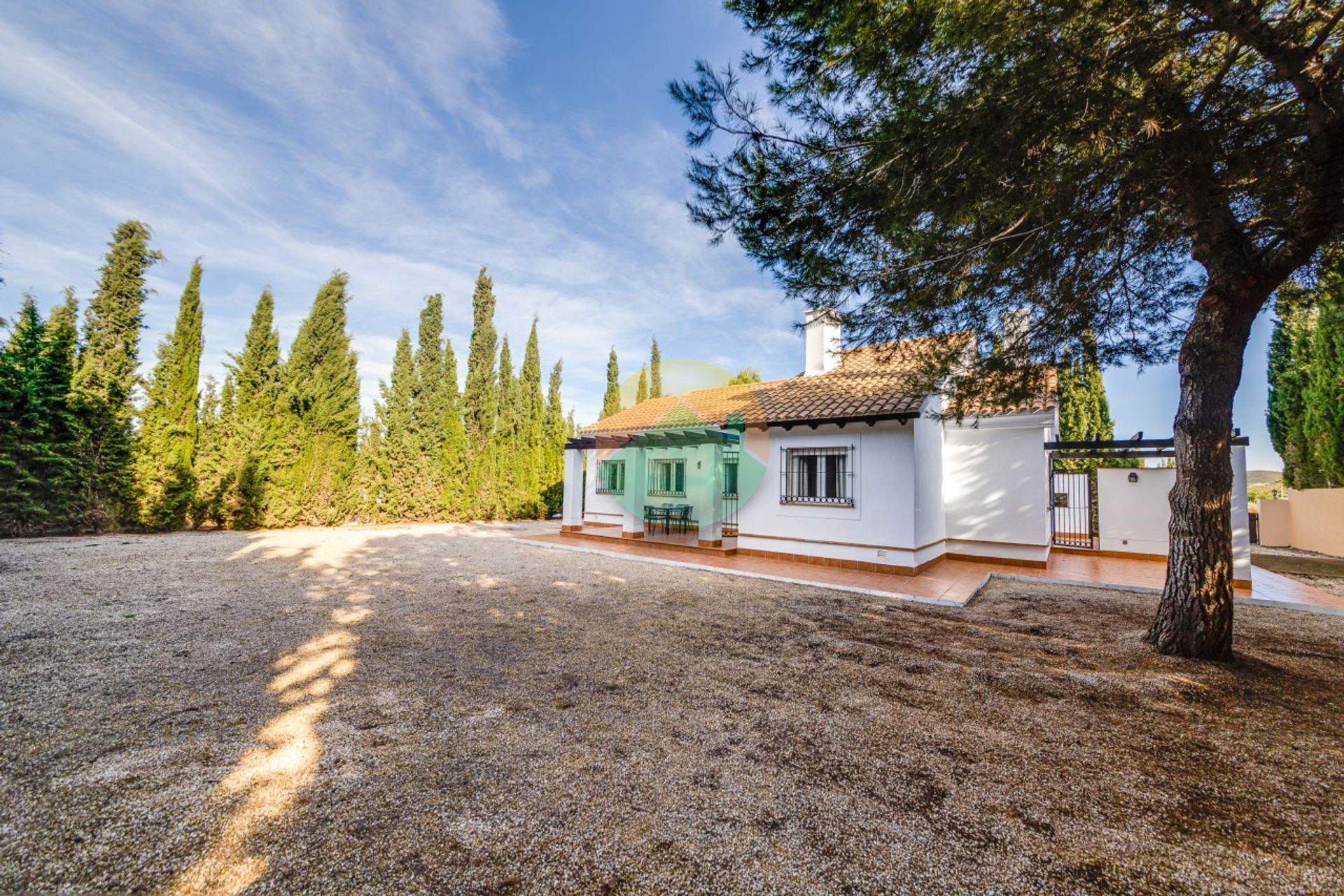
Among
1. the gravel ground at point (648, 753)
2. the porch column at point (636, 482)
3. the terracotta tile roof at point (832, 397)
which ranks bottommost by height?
the gravel ground at point (648, 753)

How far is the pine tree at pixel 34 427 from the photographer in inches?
401

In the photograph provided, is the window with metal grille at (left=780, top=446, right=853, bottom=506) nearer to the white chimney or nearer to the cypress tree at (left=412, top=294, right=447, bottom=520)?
the white chimney

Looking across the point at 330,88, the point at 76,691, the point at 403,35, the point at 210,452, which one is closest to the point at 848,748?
the point at 76,691

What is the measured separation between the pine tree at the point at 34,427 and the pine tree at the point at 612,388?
19613mm

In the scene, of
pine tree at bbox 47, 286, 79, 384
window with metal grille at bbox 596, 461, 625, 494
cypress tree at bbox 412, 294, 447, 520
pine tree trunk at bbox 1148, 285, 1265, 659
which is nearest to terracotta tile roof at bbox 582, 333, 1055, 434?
window with metal grille at bbox 596, 461, 625, 494

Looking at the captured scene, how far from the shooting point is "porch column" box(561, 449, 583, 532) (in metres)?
14.7

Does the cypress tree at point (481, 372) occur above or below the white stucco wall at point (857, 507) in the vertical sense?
above

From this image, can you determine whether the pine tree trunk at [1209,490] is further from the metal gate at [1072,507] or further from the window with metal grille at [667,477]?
the window with metal grille at [667,477]

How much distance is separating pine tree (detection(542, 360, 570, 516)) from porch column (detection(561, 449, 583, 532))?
19.3 feet

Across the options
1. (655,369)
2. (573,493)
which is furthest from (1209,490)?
(655,369)

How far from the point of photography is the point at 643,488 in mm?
14797

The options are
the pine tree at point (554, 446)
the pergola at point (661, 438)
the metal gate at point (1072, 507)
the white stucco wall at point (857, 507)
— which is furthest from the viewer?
the pine tree at point (554, 446)

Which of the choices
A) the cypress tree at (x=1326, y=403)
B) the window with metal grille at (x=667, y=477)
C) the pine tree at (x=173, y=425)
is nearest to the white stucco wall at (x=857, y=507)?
the window with metal grille at (x=667, y=477)

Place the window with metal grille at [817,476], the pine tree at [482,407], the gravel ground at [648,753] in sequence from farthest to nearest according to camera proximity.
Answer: the pine tree at [482,407], the window with metal grille at [817,476], the gravel ground at [648,753]
